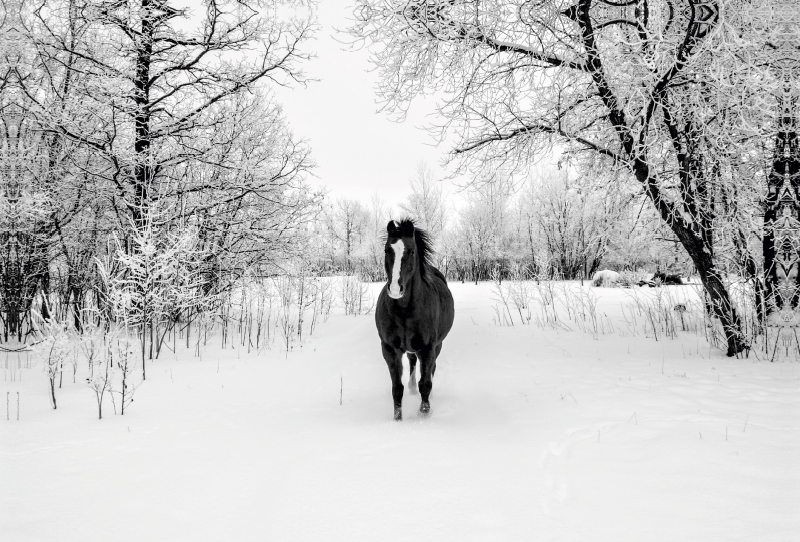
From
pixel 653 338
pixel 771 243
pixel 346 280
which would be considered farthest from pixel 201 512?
pixel 346 280

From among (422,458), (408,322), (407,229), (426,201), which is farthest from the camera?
(426,201)

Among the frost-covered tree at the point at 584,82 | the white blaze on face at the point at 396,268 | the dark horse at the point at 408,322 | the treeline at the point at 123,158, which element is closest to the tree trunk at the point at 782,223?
the frost-covered tree at the point at 584,82

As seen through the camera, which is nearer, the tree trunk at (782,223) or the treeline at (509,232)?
the tree trunk at (782,223)

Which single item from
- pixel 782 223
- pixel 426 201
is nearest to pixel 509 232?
pixel 426 201

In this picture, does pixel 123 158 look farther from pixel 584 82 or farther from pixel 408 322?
pixel 584 82

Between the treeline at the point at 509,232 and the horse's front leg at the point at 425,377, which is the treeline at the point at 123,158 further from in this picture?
the treeline at the point at 509,232

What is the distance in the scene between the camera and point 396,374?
156 inches

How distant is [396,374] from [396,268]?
1.20 meters

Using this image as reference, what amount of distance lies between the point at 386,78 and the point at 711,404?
5.85m

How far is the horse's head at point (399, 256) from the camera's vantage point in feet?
11.2

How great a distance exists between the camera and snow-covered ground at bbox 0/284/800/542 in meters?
2.00

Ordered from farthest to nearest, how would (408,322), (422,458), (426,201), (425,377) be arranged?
1. (426,201)
2. (425,377)
3. (408,322)
4. (422,458)

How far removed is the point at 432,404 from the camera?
438 cm

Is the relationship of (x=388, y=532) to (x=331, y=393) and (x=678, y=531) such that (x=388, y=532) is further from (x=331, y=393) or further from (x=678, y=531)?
(x=331, y=393)
